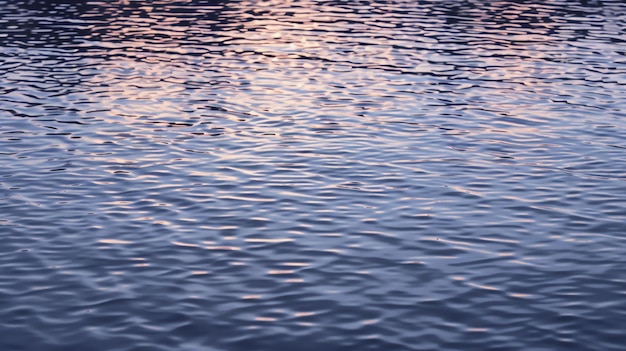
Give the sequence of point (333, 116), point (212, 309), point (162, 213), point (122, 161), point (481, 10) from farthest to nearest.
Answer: point (481, 10) < point (333, 116) < point (122, 161) < point (162, 213) < point (212, 309)

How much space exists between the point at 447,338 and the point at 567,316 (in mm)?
2997

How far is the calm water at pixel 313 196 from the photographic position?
66.4 ft

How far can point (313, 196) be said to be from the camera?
1144 inches

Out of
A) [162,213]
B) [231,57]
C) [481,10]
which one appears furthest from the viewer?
[481,10]

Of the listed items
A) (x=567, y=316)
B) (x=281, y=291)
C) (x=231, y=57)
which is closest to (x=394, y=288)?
(x=281, y=291)

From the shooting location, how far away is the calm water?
2025 cm

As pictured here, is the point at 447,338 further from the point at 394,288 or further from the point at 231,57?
the point at 231,57

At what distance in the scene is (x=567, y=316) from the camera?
801 inches

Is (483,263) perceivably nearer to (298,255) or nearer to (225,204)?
(298,255)

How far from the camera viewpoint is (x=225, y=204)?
28.3 meters

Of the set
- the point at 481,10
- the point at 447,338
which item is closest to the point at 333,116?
the point at 447,338

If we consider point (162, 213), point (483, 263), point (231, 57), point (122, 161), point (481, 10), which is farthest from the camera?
point (481, 10)

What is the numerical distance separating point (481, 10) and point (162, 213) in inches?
1957

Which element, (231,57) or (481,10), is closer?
(231,57)
